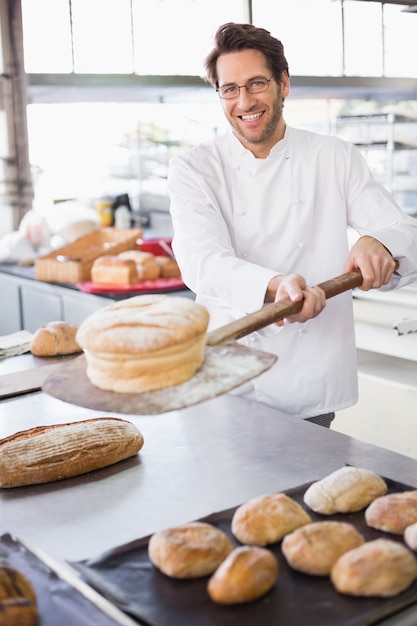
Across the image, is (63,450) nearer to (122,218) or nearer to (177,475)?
(177,475)

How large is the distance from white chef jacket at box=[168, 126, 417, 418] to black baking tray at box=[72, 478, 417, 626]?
1000 mm

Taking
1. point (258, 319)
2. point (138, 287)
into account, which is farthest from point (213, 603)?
point (138, 287)

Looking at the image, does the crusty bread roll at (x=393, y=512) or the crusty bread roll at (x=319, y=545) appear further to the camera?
the crusty bread roll at (x=393, y=512)

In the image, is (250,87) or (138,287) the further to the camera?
(138,287)

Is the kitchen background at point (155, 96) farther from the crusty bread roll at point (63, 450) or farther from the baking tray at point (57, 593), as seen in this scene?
the baking tray at point (57, 593)

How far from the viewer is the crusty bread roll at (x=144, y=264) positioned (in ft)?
14.0

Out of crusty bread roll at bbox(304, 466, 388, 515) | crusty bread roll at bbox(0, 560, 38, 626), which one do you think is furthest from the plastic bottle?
crusty bread roll at bbox(0, 560, 38, 626)

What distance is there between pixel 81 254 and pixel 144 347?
11.4ft

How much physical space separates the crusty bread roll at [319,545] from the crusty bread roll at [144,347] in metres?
0.34

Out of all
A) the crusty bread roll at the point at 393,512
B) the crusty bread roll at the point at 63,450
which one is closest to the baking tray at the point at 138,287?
the crusty bread roll at the point at 63,450

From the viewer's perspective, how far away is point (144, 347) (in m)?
1.22

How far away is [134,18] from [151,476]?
5.85 metres

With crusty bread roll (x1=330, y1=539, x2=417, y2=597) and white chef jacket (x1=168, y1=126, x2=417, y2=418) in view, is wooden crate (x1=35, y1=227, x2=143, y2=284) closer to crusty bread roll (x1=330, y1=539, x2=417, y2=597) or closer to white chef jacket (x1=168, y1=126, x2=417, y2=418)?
white chef jacket (x1=168, y1=126, x2=417, y2=418)

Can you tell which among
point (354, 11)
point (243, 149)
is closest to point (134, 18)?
point (354, 11)
